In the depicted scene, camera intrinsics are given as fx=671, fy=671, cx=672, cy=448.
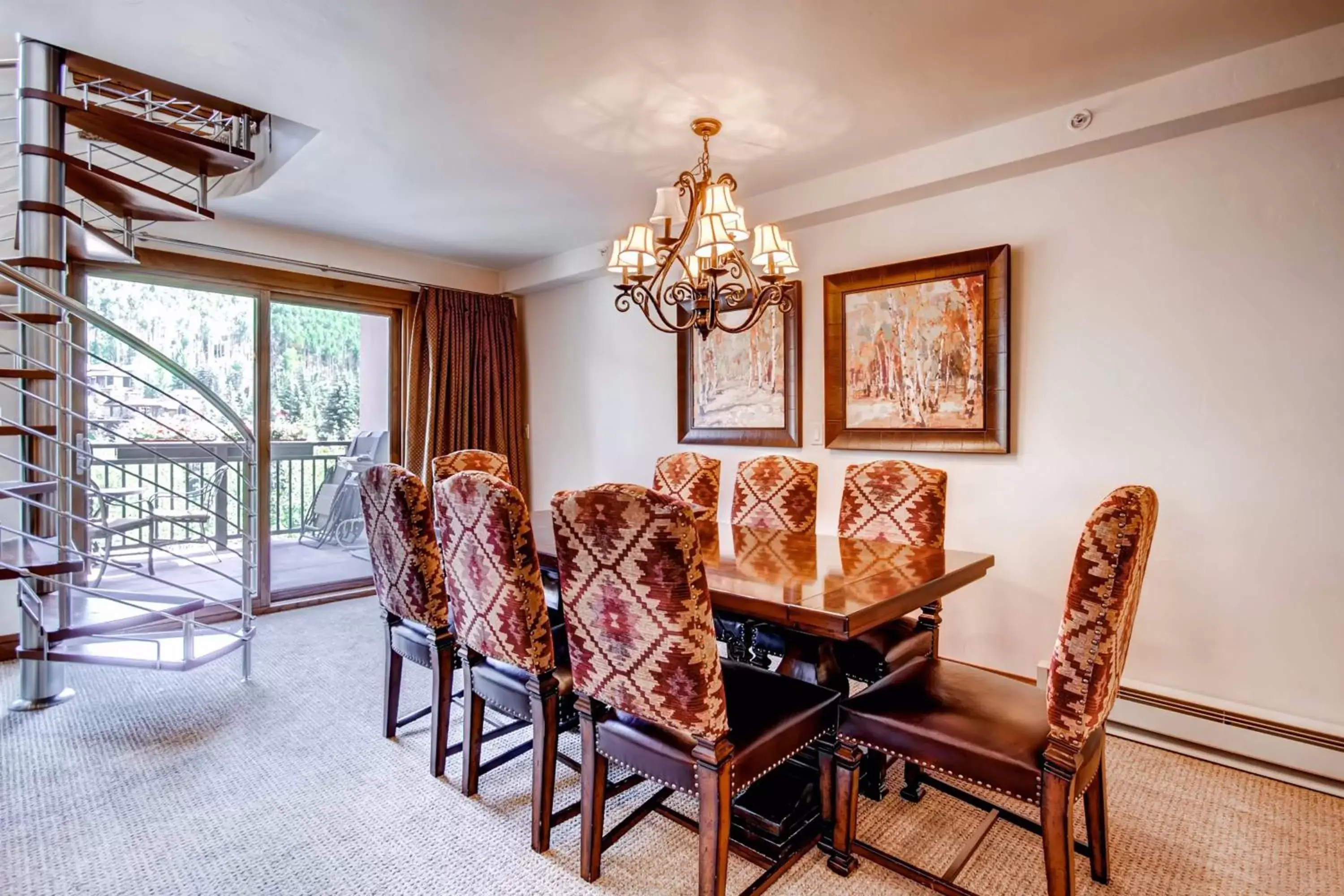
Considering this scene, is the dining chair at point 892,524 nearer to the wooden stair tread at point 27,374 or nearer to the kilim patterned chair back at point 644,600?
the kilim patterned chair back at point 644,600

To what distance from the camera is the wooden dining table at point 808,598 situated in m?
1.63

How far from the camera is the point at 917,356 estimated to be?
3.28m

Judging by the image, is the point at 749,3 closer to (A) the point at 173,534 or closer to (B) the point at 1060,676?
(B) the point at 1060,676

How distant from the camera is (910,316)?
329 cm

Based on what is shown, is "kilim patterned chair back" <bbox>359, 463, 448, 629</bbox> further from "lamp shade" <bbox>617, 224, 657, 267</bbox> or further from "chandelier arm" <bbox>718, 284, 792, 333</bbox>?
"chandelier arm" <bbox>718, 284, 792, 333</bbox>

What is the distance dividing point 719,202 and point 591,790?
191 centimetres

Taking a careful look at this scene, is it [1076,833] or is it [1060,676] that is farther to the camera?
[1076,833]

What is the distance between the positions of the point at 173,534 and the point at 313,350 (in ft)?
4.74

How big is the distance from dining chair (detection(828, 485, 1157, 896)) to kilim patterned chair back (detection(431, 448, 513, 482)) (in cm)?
203

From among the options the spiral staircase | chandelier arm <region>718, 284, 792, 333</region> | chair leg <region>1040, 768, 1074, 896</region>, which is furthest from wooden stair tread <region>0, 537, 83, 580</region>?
chair leg <region>1040, 768, 1074, 896</region>

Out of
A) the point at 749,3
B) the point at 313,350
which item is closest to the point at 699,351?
the point at 749,3

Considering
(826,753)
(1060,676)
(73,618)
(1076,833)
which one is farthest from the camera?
(73,618)

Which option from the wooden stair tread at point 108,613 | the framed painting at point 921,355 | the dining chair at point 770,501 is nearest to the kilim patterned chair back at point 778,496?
the dining chair at point 770,501

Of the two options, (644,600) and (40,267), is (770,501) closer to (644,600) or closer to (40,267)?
(644,600)
